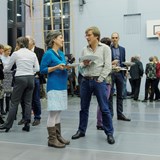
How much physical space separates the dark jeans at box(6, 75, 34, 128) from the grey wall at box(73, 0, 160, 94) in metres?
6.61

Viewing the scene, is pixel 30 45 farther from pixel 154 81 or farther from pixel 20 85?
pixel 154 81

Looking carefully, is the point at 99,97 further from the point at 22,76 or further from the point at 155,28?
the point at 155,28

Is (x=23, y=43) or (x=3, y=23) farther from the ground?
(x=3, y=23)

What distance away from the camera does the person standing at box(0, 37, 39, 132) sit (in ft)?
13.1

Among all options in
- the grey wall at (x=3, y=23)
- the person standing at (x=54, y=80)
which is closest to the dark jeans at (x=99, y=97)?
the person standing at (x=54, y=80)

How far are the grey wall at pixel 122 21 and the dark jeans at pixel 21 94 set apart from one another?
661 cm

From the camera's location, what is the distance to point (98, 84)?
11.5 ft

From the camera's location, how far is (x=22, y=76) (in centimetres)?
402

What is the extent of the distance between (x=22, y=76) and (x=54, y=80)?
87 centimetres

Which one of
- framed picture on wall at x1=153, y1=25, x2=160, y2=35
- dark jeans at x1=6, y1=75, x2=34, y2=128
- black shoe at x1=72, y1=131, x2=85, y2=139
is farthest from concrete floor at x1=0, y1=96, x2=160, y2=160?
framed picture on wall at x1=153, y1=25, x2=160, y2=35

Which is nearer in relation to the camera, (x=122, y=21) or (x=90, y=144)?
(x=90, y=144)

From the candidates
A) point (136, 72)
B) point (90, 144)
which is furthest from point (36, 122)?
point (136, 72)

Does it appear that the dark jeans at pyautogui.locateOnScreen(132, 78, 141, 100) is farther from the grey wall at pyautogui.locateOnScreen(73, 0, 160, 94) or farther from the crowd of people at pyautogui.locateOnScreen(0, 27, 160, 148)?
the crowd of people at pyautogui.locateOnScreen(0, 27, 160, 148)

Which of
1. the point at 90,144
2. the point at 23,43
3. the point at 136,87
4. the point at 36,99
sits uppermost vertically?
the point at 23,43
